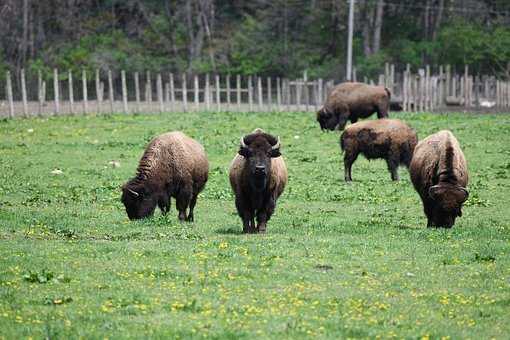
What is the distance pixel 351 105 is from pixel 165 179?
859 inches

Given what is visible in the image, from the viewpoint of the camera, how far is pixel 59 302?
1191 centimetres

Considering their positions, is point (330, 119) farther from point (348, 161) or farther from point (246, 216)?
point (246, 216)

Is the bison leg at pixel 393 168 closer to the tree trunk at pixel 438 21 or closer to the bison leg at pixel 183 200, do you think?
the bison leg at pixel 183 200

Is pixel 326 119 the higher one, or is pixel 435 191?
pixel 435 191

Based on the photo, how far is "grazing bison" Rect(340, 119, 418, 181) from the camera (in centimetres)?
2766

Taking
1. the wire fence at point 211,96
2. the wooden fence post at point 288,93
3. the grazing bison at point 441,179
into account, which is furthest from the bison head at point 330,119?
the grazing bison at point 441,179

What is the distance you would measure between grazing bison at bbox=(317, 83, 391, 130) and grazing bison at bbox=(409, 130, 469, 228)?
67.8 feet

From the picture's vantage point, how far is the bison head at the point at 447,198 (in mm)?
18062

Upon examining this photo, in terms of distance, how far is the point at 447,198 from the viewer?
18062 millimetres

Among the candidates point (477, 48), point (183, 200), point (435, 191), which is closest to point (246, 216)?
point (183, 200)

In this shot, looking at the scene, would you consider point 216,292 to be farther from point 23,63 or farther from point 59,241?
point 23,63

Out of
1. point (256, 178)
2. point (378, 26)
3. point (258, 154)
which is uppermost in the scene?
point (258, 154)

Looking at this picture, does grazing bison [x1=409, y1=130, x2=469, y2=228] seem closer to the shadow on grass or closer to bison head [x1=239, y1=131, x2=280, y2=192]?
bison head [x1=239, y1=131, x2=280, y2=192]

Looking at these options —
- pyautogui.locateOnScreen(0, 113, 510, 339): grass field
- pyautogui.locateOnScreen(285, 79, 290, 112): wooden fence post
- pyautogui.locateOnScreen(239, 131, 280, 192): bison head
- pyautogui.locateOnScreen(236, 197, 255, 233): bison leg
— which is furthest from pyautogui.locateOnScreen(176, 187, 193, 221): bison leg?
pyautogui.locateOnScreen(285, 79, 290, 112): wooden fence post
